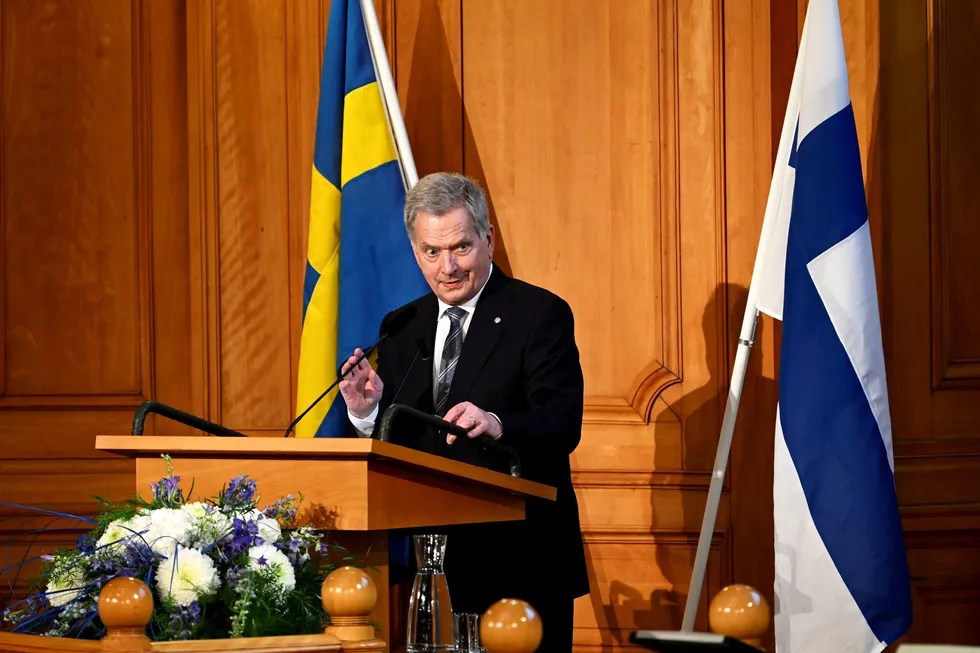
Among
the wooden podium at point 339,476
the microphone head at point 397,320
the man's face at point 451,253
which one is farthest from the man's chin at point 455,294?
the wooden podium at point 339,476

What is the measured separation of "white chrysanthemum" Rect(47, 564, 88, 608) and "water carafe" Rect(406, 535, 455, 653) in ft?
1.73

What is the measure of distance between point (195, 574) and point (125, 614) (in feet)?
1.17

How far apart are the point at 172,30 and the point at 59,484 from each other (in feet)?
5.19

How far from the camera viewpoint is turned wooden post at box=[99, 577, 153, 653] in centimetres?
150

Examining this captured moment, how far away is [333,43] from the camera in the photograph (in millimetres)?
3996

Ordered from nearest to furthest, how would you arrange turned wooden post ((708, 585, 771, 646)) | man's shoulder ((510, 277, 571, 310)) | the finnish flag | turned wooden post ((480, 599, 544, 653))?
turned wooden post ((480, 599, 544, 653)) < turned wooden post ((708, 585, 771, 646)) < man's shoulder ((510, 277, 571, 310)) < the finnish flag

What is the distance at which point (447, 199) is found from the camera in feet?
9.92

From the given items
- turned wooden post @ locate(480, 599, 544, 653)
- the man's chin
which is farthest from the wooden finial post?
the man's chin

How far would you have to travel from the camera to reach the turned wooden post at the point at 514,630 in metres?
1.46

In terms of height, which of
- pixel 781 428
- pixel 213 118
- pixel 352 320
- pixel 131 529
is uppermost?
pixel 213 118

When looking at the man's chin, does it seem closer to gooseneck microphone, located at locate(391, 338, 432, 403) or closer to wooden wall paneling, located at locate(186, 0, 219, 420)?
gooseneck microphone, located at locate(391, 338, 432, 403)

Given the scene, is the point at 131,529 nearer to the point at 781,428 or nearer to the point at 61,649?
the point at 61,649

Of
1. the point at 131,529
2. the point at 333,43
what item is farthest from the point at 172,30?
the point at 131,529

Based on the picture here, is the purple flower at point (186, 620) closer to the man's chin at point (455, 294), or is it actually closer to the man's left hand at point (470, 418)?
the man's left hand at point (470, 418)
